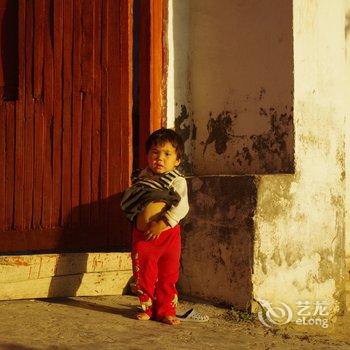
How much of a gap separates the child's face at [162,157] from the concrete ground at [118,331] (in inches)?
36.5

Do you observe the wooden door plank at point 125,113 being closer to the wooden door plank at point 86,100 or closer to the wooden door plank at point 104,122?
the wooden door plank at point 104,122

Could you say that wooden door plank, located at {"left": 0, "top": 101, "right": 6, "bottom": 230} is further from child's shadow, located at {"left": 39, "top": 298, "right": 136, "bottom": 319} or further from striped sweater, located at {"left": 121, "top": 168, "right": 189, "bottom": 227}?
striped sweater, located at {"left": 121, "top": 168, "right": 189, "bottom": 227}

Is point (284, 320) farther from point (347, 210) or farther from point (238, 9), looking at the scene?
point (238, 9)

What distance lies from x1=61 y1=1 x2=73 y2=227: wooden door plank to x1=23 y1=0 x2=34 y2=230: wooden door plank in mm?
246

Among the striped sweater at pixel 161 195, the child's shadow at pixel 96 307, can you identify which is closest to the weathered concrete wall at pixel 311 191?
the striped sweater at pixel 161 195

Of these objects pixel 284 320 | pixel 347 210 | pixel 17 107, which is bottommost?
pixel 284 320

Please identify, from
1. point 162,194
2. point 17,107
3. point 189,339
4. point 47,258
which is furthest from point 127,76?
point 189,339

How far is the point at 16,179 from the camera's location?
4.25m

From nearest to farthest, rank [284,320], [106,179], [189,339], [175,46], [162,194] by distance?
[189,339] → [162,194] → [284,320] → [106,179] → [175,46]

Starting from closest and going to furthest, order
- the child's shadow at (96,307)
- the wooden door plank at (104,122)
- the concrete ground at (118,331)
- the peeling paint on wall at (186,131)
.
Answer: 1. the concrete ground at (118,331)
2. the child's shadow at (96,307)
3. the wooden door plank at (104,122)
4. the peeling paint on wall at (186,131)

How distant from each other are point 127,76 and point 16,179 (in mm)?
1112

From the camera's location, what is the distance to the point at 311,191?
409cm

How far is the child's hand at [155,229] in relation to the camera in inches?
136

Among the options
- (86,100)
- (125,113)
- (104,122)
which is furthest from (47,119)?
(125,113)
